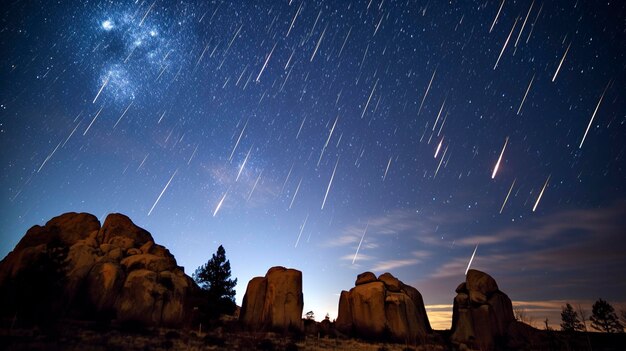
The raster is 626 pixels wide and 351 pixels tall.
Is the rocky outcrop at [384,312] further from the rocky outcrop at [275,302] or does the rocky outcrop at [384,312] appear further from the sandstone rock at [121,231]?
the sandstone rock at [121,231]

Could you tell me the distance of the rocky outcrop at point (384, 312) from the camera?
36.0 metres

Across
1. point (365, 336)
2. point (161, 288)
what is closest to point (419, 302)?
point (365, 336)

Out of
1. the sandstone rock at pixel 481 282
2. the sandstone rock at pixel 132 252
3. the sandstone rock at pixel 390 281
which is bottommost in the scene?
the sandstone rock at pixel 132 252

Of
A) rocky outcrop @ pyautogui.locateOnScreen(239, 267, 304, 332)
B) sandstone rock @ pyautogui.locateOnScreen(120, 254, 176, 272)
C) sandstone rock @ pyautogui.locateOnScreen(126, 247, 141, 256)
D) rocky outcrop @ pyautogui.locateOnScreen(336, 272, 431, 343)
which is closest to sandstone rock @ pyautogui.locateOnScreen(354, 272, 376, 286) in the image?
rocky outcrop @ pyautogui.locateOnScreen(336, 272, 431, 343)

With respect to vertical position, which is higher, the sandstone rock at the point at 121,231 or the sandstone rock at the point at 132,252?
the sandstone rock at the point at 121,231

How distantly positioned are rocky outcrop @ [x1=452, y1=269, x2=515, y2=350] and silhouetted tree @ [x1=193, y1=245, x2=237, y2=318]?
91.5ft

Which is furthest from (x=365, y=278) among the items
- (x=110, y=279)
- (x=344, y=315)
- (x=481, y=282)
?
(x=110, y=279)

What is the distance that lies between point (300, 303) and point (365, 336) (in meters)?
8.49

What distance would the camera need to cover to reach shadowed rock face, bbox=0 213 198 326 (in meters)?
30.5

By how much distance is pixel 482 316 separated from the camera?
36.9m

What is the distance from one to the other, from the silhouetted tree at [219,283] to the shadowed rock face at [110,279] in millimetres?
2058

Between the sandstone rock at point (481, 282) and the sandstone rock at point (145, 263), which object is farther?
the sandstone rock at point (481, 282)

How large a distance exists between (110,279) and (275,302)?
17.9 meters

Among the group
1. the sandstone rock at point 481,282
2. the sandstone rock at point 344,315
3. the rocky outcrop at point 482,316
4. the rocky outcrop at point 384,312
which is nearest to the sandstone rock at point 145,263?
the sandstone rock at point 344,315
